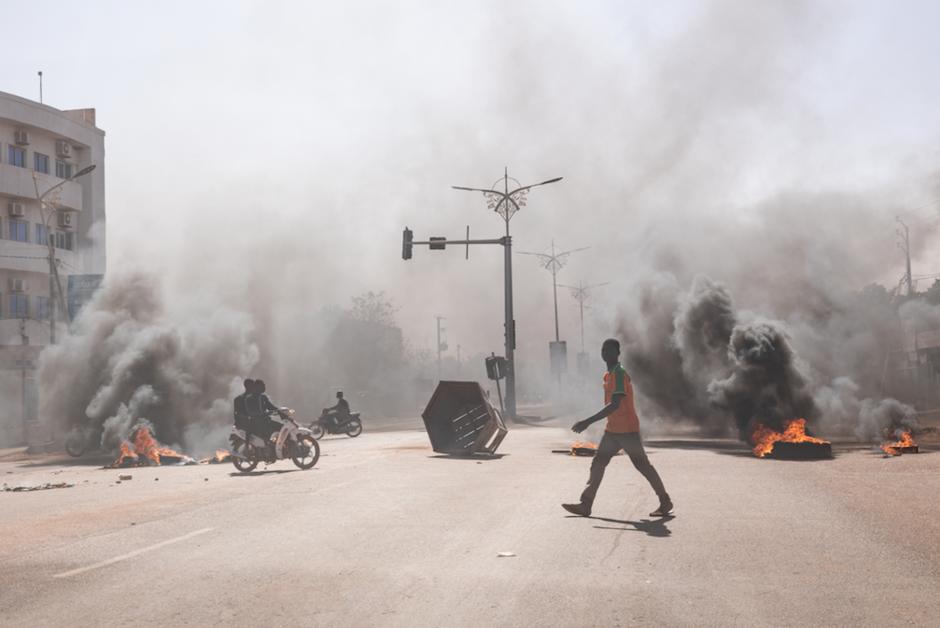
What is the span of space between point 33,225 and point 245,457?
4432 cm

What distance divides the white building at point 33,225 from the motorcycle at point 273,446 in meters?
35.4

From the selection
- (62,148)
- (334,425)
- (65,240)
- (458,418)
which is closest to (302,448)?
(458,418)

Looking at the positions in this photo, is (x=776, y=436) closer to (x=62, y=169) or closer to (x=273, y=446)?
(x=273, y=446)

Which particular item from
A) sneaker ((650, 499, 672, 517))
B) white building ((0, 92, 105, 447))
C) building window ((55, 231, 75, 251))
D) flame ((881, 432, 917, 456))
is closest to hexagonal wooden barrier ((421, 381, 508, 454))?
flame ((881, 432, 917, 456))

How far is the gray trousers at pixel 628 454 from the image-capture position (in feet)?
34.9

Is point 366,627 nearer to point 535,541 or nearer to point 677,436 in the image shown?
point 535,541

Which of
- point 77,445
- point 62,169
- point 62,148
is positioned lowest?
→ point 77,445

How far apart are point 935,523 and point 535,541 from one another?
430 cm

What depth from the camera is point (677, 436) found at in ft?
104

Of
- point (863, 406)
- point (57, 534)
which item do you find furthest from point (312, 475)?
point (863, 406)

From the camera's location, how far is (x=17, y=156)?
2199 inches

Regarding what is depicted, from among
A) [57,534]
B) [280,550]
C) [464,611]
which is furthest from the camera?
[57,534]

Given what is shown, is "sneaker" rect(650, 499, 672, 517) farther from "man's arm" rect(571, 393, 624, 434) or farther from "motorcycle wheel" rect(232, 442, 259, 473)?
"motorcycle wheel" rect(232, 442, 259, 473)

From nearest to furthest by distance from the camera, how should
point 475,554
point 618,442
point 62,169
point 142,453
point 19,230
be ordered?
point 475,554
point 618,442
point 142,453
point 19,230
point 62,169
